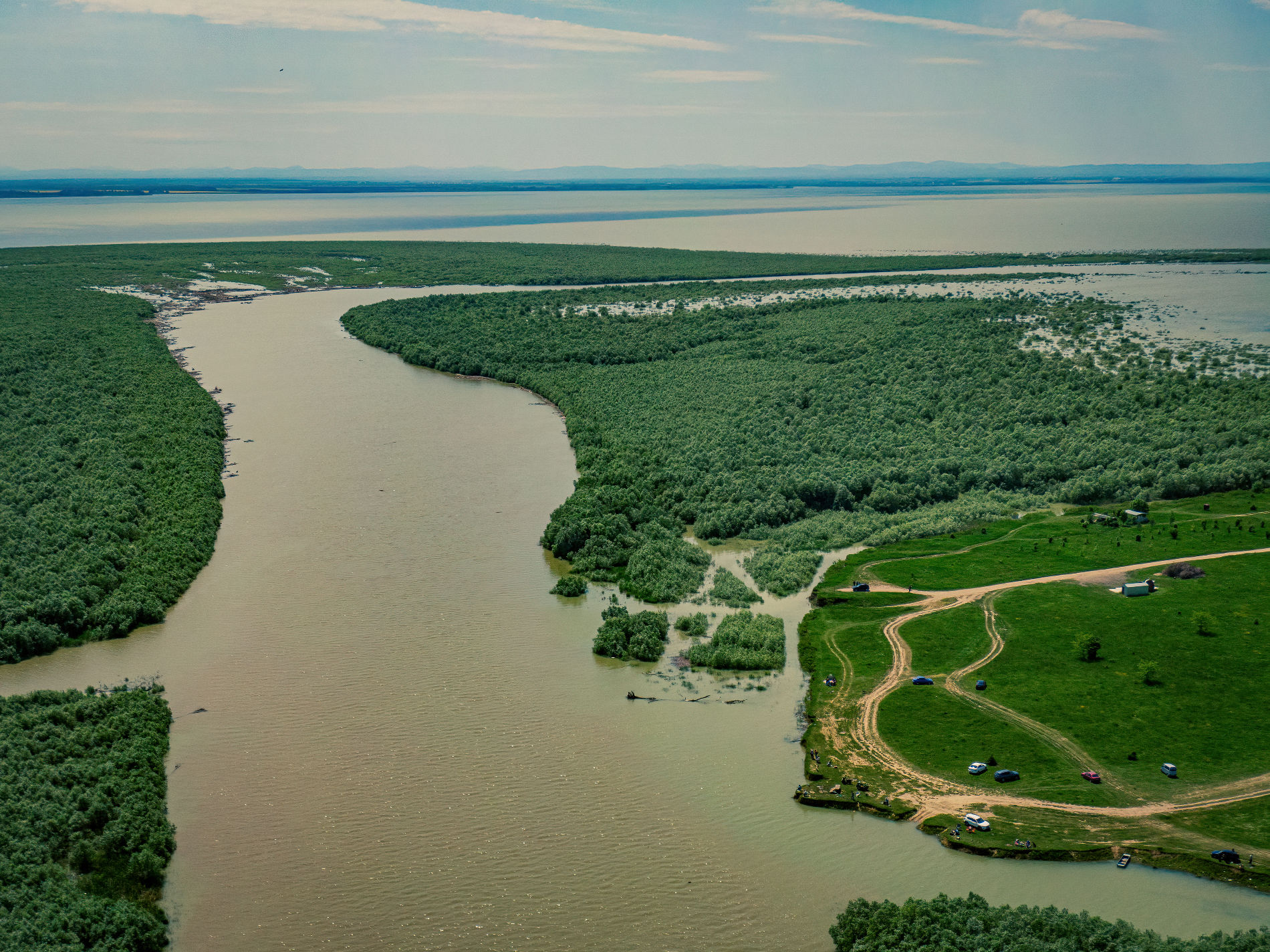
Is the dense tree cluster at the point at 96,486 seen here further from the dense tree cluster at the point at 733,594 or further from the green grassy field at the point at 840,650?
the green grassy field at the point at 840,650

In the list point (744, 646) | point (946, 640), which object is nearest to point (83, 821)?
point (744, 646)

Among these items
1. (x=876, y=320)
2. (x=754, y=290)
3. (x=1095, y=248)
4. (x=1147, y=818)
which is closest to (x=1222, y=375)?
(x=876, y=320)

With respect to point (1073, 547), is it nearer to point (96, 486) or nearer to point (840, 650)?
point (840, 650)

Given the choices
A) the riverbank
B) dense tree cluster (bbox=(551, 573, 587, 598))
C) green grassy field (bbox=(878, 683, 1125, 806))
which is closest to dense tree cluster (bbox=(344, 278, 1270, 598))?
dense tree cluster (bbox=(551, 573, 587, 598))

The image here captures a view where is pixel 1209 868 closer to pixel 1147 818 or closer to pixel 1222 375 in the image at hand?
pixel 1147 818

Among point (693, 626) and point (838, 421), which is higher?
point (838, 421)

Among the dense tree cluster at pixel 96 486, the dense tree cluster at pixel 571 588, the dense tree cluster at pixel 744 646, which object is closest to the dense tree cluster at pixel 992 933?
the dense tree cluster at pixel 744 646
